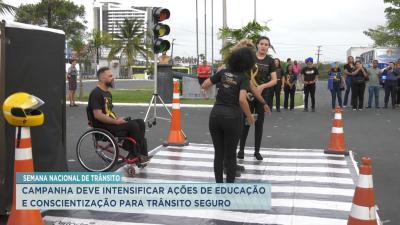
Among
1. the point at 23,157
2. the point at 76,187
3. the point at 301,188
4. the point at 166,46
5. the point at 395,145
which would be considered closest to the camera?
the point at 23,157

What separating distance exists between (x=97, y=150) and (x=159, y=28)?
4.71 meters

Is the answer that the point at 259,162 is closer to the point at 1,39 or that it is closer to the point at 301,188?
the point at 301,188

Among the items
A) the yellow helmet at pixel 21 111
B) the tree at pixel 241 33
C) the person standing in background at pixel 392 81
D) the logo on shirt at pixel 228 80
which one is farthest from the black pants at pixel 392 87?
the yellow helmet at pixel 21 111

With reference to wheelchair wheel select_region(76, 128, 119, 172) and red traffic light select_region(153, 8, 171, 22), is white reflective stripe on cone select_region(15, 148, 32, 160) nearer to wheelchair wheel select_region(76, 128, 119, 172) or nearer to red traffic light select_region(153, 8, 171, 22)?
wheelchair wheel select_region(76, 128, 119, 172)

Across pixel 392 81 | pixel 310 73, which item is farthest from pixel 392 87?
pixel 310 73

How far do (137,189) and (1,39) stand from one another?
2.01m

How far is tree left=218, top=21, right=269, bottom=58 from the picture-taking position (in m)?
20.2

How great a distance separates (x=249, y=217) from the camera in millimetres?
5469

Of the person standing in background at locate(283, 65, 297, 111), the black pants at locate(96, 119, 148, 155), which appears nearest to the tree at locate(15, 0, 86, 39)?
the person standing in background at locate(283, 65, 297, 111)

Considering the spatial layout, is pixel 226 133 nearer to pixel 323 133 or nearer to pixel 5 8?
pixel 323 133

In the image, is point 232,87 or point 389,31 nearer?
point 232,87

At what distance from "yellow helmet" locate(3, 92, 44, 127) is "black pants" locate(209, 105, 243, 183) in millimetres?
2098

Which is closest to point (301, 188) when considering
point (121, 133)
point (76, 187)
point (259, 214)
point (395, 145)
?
point (259, 214)

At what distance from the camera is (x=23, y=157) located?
174 inches
